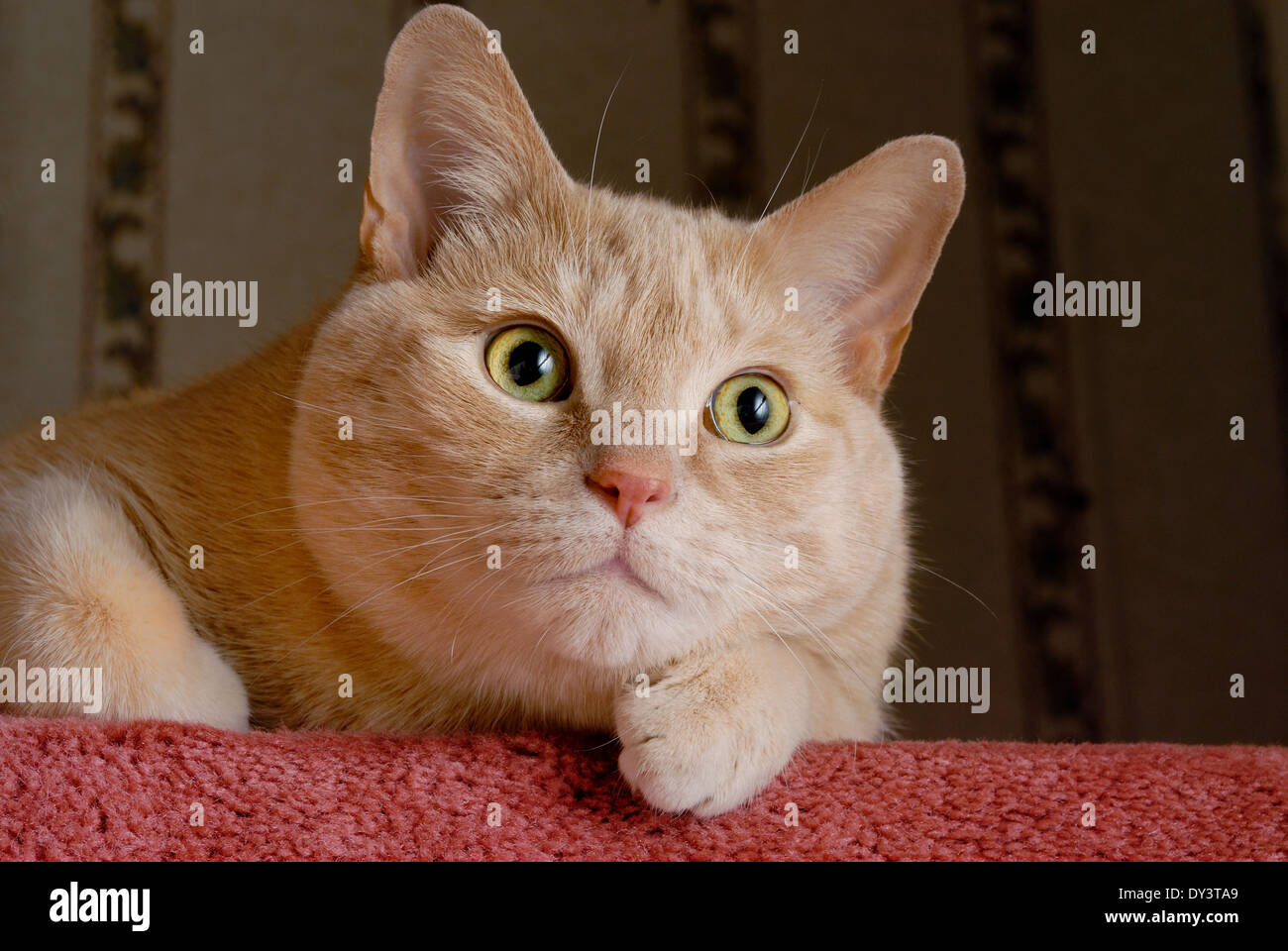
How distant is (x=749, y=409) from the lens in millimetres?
1024

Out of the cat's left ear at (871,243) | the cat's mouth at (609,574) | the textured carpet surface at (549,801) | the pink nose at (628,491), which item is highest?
the cat's left ear at (871,243)

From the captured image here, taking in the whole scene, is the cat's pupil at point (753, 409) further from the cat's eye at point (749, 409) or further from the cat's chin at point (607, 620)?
the cat's chin at point (607, 620)

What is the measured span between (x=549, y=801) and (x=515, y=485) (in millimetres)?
245

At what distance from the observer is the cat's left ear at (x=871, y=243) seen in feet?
3.62

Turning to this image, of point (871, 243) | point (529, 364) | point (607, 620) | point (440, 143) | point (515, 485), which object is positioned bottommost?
point (607, 620)

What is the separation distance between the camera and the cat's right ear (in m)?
1.04

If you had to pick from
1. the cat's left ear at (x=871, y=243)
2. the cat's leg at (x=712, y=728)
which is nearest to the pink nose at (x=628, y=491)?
the cat's leg at (x=712, y=728)

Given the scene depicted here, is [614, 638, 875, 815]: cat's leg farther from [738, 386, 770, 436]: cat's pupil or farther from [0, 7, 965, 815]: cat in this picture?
[738, 386, 770, 436]: cat's pupil

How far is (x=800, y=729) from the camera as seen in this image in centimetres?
93

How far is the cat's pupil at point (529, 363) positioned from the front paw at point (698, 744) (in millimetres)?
291

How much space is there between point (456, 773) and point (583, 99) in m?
1.60

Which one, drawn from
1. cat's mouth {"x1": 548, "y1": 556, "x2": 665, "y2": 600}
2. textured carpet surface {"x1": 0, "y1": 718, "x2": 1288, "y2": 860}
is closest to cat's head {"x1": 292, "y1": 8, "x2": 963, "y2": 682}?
cat's mouth {"x1": 548, "y1": 556, "x2": 665, "y2": 600}

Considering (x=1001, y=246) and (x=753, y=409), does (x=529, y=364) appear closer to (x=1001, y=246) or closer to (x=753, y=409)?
(x=753, y=409)

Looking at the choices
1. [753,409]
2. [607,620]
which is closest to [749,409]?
[753,409]
